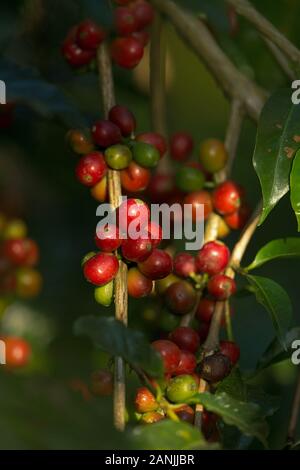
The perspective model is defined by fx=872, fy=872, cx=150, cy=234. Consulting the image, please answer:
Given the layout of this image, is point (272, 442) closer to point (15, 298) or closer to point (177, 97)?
point (15, 298)

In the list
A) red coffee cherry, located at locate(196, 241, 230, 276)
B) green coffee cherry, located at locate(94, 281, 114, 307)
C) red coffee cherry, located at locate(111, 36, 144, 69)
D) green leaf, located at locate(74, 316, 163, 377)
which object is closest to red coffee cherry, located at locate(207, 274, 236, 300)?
red coffee cherry, located at locate(196, 241, 230, 276)

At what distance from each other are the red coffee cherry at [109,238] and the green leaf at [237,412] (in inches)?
11.6

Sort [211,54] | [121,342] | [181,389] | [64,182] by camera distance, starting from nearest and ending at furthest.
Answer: [121,342]
[181,389]
[211,54]
[64,182]

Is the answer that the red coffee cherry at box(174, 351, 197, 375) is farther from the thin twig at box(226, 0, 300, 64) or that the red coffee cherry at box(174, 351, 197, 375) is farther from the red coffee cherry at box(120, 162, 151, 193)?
the thin twig at box(226, 0, 300, 64)

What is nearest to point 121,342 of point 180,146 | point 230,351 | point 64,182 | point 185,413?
point 185,413

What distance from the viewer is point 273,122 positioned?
1521 mm

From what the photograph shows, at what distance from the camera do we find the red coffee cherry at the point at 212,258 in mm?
1644

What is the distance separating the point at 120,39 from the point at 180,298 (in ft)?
1.80

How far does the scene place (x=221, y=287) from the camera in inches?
63.7

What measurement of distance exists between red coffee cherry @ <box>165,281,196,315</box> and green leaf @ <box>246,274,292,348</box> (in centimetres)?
13

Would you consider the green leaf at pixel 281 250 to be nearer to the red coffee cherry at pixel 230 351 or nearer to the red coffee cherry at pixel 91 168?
the red coffee cherry at pixel 230 351

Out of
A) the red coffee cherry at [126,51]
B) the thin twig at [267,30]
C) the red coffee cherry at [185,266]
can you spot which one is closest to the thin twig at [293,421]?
the red coffee cherry at [185,266]

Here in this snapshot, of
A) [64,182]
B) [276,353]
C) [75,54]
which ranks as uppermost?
[75,54]

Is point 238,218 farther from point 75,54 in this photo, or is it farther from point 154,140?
point 75,54
